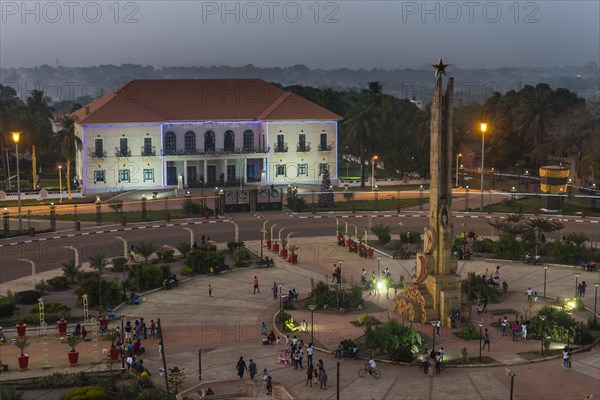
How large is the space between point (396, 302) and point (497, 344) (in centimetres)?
677

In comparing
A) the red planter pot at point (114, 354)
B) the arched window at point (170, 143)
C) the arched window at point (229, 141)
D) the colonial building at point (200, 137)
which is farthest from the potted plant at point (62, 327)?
the arched window at point (229, 141)

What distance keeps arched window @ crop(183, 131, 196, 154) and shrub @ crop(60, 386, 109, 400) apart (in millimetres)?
63033

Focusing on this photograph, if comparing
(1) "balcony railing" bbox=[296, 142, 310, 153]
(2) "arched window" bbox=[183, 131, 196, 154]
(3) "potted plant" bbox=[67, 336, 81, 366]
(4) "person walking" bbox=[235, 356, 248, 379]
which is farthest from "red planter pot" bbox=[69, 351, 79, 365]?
(1) "balcony railing" bbox=[296, 142, 310, 153]

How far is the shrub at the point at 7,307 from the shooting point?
1613 inches

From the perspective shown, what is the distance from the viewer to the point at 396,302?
4266 cm

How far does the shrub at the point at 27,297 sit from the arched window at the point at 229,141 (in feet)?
164

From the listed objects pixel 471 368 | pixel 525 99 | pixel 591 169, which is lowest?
pixel 471 368

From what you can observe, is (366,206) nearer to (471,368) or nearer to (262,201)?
(262,201)

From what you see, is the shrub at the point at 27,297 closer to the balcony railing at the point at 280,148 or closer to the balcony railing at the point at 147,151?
the balcony railing at the point at 147,151

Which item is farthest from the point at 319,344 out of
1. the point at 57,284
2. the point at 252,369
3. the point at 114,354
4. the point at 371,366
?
the point at 57,284

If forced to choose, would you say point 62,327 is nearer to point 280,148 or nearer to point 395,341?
point 395,341

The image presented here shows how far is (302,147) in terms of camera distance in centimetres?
9444

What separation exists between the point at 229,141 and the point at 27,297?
168 ft

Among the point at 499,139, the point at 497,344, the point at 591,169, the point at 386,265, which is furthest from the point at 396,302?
the point at 499,139
